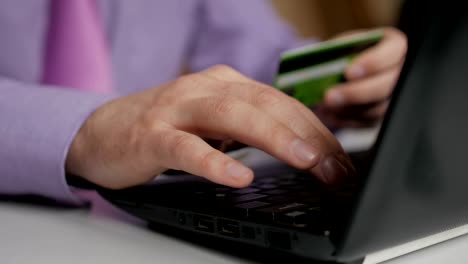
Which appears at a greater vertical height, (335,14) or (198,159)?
(198,159)

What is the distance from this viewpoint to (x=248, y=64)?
930 mm

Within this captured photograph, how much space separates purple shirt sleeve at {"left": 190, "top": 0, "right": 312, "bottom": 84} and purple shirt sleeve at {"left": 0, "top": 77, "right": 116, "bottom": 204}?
479 mm

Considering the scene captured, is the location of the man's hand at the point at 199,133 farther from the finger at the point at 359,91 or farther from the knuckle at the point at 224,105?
the finger at the point at 359,91

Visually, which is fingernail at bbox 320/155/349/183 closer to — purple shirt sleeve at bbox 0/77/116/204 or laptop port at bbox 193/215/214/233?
laptop port at bbox 193/215/214/233

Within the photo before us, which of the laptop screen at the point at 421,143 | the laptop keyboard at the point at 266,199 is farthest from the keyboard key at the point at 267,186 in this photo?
the laptop screen at the point at 421,143

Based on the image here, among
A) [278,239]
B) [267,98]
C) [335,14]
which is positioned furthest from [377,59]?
[335,14]

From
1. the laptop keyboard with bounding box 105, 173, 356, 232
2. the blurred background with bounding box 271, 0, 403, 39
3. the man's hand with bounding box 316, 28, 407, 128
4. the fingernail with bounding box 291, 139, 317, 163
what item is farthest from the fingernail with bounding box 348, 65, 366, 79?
the blurred background with bounding box 271, 0, 403, 39

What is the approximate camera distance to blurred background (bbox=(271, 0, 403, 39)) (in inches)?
84.0

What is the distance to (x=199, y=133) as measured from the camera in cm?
39

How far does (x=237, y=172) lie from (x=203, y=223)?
0.04m

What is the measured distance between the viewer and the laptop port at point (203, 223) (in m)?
0.33

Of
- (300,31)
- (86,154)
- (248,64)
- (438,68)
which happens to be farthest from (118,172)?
(300,31)

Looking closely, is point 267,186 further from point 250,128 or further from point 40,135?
point 40,135

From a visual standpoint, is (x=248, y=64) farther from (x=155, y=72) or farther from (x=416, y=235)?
(x=416, y=235)
